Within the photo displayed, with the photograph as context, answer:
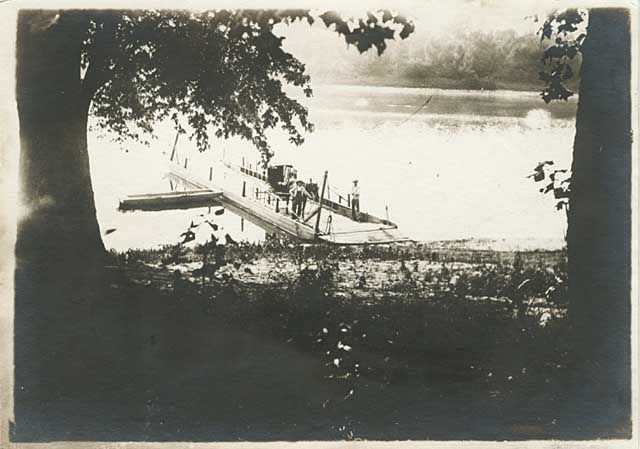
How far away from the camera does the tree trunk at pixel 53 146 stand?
3.93 m

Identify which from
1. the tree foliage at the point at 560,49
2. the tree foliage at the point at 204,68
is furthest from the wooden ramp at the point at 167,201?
the tree foliage at the point at 560,49

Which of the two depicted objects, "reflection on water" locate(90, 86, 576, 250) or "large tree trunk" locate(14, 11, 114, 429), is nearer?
"large tree trunk" locate(14, 11, 114, 429)

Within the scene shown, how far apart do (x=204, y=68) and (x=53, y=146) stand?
107 centimetres

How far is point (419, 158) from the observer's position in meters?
4.09

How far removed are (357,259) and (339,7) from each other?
1.62m

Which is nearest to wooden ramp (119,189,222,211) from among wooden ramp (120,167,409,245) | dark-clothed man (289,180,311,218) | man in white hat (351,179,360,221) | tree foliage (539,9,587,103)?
wooden ramp (120,167,409,245)

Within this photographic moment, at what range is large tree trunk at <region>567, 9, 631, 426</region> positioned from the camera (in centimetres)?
400

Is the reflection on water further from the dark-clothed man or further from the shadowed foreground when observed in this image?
the shadowed foreground

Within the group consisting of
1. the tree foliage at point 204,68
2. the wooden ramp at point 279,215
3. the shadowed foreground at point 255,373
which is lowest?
the shadowed foreground at point 255,373

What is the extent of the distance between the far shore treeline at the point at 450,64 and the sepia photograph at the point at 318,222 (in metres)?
0.01

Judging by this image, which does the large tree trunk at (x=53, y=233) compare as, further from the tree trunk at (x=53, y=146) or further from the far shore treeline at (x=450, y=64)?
the far shore treeline at (x=450, y=64)

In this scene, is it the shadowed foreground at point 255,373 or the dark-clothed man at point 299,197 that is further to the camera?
the dark-clothed man at point 299,197

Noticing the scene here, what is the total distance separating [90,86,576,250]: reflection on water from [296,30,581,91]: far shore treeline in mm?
70

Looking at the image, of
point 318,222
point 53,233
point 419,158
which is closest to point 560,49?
point 419,158
